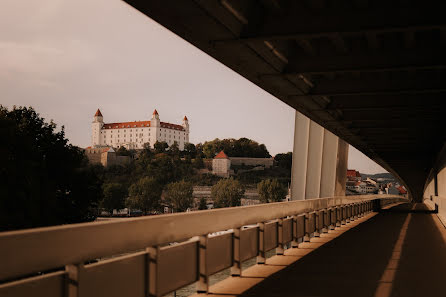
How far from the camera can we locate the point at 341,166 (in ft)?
107

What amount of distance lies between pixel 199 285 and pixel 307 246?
299 inches

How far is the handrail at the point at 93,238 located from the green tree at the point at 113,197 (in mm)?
181963

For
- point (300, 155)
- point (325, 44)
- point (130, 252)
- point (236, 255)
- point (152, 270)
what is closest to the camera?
point (130, 252)

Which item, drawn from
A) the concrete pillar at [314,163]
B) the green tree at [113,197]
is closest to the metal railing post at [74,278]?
the concrete pillar at [314,163]

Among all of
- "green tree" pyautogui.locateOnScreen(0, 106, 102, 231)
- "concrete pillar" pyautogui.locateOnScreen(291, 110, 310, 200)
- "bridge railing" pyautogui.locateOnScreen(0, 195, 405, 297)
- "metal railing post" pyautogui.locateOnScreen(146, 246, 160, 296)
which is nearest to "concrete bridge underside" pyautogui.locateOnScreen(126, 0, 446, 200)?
"bridge railing" pyautogui.locateOnScreen(0, 195, 405, 297)

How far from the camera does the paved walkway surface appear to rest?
8367 mm

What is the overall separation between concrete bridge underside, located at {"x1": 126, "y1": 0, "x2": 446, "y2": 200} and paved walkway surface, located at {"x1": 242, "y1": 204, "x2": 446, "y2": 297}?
147 inches

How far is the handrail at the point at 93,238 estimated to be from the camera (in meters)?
4.42

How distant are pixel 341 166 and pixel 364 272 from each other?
73.7 feet

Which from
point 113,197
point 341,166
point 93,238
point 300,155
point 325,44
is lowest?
point 113,197

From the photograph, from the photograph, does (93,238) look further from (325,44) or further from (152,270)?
(325,44)

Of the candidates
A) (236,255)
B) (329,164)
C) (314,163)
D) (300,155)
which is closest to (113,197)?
(329,164)

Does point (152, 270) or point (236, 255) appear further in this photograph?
point (236, 255)

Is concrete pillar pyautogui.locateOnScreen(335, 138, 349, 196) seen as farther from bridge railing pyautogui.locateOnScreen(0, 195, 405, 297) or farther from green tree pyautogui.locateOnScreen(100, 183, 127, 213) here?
green tree pyautogui.locateOnScreen(100, 183, 127, 213)
